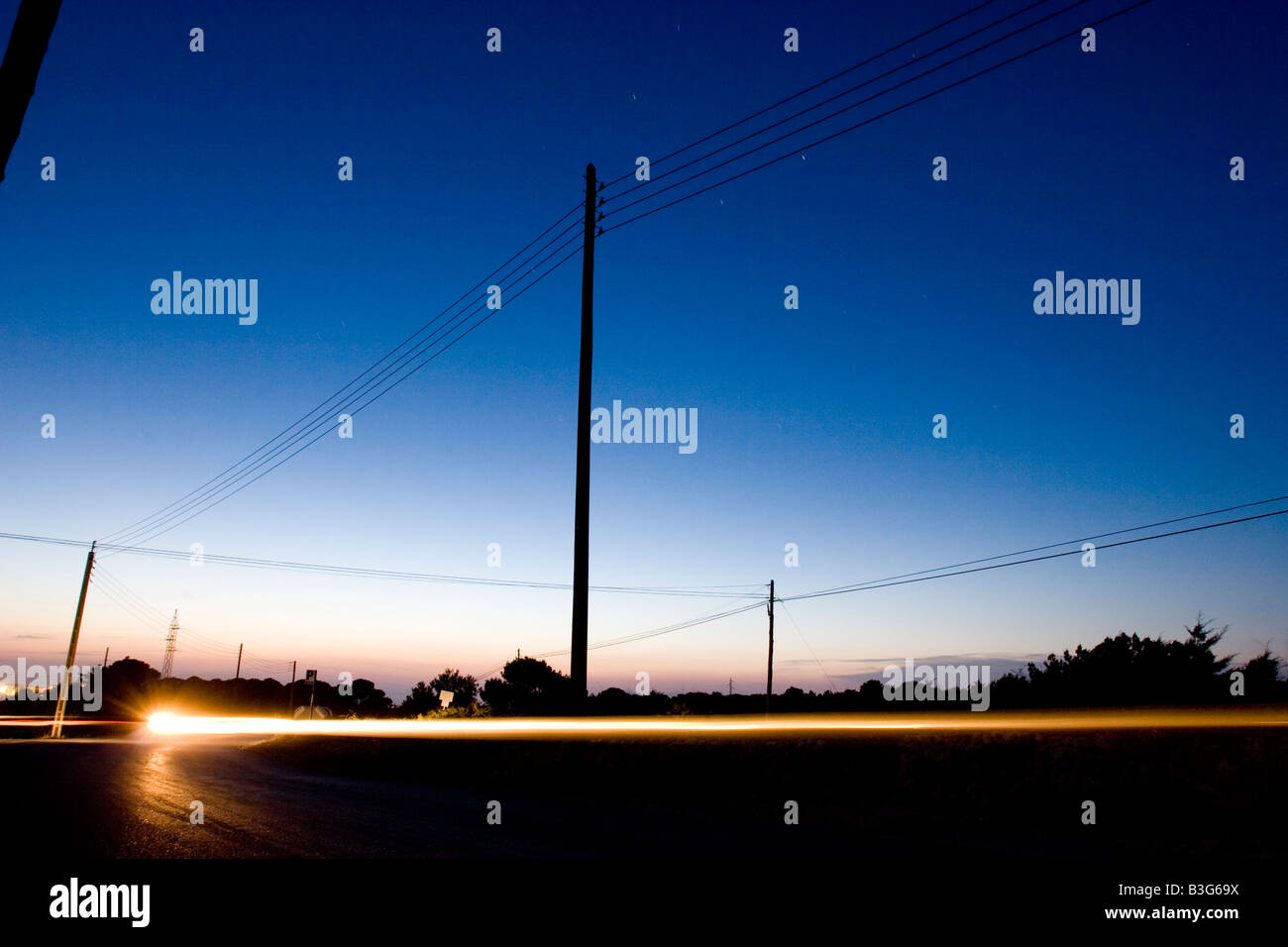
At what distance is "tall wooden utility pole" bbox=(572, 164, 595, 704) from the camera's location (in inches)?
600

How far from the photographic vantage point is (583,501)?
51.5 ft

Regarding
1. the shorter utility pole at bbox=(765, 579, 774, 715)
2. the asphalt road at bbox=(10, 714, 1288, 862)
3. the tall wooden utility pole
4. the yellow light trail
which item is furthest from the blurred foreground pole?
the shorter utility pole at bbox=(765, 579, 774, 715)

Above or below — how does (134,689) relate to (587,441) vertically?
below

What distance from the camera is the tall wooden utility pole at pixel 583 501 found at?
15.2 meters

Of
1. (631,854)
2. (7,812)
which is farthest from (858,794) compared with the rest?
(7,812)

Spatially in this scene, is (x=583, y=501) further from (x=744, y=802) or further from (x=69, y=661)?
(x=69, y=661)

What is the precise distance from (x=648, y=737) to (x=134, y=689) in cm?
11542

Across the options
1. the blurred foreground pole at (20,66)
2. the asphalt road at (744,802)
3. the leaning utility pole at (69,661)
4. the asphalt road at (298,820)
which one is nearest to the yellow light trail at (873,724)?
the asphalt road at (744,802)

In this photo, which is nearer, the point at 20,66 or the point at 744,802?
the point at 20,66

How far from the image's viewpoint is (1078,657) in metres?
23.2

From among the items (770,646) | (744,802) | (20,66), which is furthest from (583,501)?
(770,646)

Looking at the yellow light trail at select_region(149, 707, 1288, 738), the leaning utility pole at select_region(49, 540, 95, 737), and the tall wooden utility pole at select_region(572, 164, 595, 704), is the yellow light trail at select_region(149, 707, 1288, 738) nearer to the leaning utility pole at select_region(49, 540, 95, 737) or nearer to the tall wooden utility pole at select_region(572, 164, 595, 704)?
the tall wooden utility pole at select_region(572, 164, 595, 704)

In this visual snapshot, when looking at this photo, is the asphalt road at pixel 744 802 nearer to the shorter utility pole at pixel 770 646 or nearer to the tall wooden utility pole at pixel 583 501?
the tall wooden utility pole at pixel 583 501
